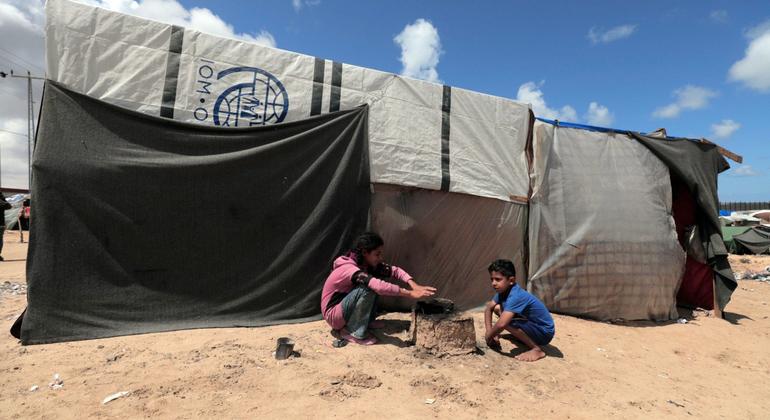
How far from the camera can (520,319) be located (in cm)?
366

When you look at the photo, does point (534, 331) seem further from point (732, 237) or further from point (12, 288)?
point (732, 237)

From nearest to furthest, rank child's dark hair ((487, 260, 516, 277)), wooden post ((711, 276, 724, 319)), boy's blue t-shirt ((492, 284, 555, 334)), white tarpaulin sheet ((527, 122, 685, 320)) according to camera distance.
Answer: boy's blue t-shirt ((492, 284, 555, 334)), child's dark hair ((487, 260, 516, 277)), white tarpaulin sheet ((527, 122, 685, 320)), wooden post ((711, 276, 724, 319))

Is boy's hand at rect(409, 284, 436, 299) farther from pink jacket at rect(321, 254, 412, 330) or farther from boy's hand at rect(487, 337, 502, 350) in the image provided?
boy's hand at rect(487, 337, 502, 350)

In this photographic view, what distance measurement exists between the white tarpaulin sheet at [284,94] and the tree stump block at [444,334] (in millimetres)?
1617

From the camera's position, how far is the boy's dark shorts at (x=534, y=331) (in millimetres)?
3617

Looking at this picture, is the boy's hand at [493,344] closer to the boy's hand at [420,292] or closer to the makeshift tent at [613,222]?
the boy's hand at [420,292]

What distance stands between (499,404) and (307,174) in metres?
2.58

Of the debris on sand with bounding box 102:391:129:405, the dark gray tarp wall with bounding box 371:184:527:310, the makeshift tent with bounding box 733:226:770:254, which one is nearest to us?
the debris on sand with bounding box 102:391:129:405

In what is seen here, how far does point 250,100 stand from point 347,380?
2.69 meters

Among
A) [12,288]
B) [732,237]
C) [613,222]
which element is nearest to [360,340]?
[613,222]

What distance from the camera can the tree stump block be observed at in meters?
3.30

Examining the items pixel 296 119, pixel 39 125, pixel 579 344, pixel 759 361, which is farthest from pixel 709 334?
pixel 39 125

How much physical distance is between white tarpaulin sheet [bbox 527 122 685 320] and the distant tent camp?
0.9 inches

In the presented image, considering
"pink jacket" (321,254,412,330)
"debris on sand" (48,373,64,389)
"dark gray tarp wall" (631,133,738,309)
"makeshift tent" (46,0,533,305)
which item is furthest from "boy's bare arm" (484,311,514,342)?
"dark gray tarp wall" (631,133,738,309)
